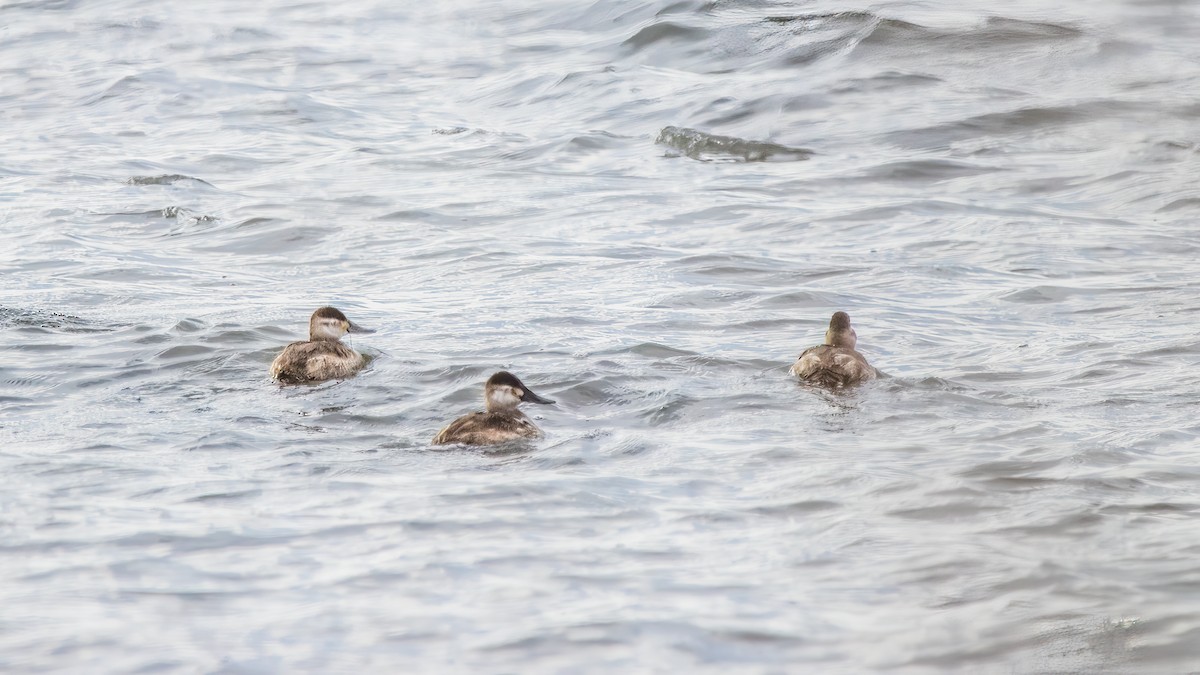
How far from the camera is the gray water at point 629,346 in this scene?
6098 mm

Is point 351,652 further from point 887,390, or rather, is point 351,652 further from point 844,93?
point 844,93

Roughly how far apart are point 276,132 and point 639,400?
1082 cm

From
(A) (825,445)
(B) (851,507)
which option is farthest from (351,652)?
(A) (825,445)

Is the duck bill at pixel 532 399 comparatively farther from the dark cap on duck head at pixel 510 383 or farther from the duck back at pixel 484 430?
the duck back at pixel 484 430

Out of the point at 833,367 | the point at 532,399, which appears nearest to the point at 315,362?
the point at 532,399

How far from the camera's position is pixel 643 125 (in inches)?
702

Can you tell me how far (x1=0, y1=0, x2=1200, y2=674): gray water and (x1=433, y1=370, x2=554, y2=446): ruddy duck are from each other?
17cm

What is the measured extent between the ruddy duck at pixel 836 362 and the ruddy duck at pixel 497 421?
66.8 inches

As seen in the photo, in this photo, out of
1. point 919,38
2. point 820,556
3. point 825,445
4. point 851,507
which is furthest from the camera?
point 919,38

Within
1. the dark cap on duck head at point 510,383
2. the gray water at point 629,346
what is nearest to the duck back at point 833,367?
the gray water at point 629,346

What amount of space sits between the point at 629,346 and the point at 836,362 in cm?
154

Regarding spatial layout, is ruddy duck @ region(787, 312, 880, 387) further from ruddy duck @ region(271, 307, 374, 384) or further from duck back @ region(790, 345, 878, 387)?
ruddy duck @ region(271, 307, 374, 384)

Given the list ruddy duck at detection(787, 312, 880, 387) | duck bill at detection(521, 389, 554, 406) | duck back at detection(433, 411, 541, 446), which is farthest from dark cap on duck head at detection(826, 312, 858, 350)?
duck back at detection(433, 411, 541, 446)

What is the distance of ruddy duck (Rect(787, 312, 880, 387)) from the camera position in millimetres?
9344
